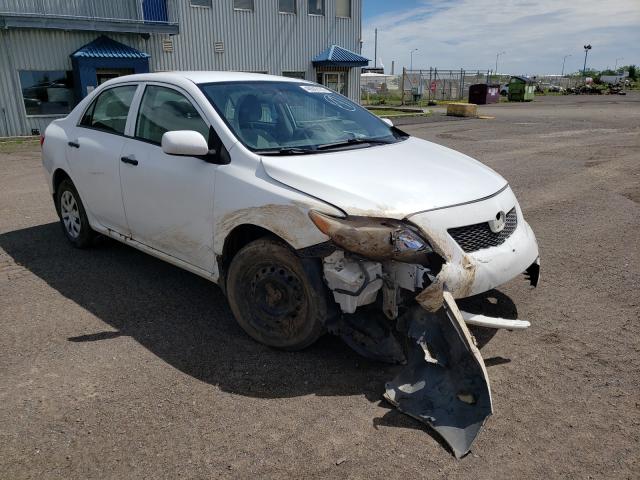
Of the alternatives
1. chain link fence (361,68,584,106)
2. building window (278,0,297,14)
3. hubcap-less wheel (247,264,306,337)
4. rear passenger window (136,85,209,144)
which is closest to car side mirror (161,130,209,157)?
rear passenger window (136,85,209,144)

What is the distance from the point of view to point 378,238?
9.81ft

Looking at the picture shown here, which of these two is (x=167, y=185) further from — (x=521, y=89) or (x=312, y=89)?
(x=521, y=89)

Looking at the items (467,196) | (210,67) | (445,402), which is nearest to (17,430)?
(445,402)

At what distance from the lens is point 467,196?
11.2 feet

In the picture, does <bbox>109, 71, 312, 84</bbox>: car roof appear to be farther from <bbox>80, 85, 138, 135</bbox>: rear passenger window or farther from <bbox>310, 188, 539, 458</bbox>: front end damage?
<bbox>310, 188, 539, 458</bbox>: front end damage

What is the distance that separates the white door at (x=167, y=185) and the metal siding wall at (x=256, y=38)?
17.2 metres

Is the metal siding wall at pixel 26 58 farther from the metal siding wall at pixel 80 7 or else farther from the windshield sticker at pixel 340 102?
the windshield sticker at pixel 340 102

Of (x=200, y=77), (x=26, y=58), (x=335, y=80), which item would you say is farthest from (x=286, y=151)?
(x=335, y=80)

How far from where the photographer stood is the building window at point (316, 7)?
24.2 meters

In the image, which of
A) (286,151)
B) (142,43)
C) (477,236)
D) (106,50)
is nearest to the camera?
(477,236)

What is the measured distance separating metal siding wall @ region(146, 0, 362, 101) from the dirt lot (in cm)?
1691

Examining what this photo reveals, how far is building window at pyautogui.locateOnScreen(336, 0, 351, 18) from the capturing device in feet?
83.1

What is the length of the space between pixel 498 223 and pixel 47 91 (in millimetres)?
18427

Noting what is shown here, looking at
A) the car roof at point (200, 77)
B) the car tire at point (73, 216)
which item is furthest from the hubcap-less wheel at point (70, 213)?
the car roof at point (200, 77)
